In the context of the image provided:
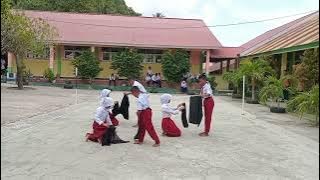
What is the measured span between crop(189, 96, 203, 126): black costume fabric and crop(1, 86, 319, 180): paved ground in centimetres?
36

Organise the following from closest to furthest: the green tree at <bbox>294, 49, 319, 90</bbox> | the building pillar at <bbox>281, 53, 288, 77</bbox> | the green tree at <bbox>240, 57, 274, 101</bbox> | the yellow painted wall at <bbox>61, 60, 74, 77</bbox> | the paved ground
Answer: the paved ground → the green tree at <bbox>294, 49, 319, 90</bbox> → the green tree at <bbox>240, 57, 274, 101</bbox> → the building pillar at <bbox>281, 53, 288, 77</bbox> → the yellow painted wall at <bbox>61, 60, 74, 77</bbox>

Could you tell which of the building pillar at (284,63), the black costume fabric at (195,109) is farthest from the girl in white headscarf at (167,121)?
the building pillar at (284,63)

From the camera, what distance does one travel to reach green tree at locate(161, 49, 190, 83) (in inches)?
1316

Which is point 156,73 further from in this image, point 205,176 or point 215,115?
point 205,176

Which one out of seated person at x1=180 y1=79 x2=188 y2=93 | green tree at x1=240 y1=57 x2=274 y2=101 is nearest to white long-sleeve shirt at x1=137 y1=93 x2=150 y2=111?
green tree at x1=240 y1=57 x2=274 y2=101

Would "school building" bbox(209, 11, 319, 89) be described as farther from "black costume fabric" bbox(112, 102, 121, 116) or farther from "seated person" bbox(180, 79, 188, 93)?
"black costume fabric" bbox(112, 102, 121, 116)

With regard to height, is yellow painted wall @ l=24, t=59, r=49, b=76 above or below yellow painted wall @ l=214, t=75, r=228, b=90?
above

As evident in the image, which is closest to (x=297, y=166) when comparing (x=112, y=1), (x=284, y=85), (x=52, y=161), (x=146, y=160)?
(x=146, y=160)

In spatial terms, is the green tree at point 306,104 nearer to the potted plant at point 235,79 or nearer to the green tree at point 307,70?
the green tree at point 307,70

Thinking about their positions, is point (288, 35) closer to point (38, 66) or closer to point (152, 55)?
point (152, 55)

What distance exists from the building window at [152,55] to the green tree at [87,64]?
145 inches

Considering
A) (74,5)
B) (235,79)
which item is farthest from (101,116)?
(74,5)

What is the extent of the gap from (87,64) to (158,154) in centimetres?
2495

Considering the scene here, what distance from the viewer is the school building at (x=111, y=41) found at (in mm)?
34281
